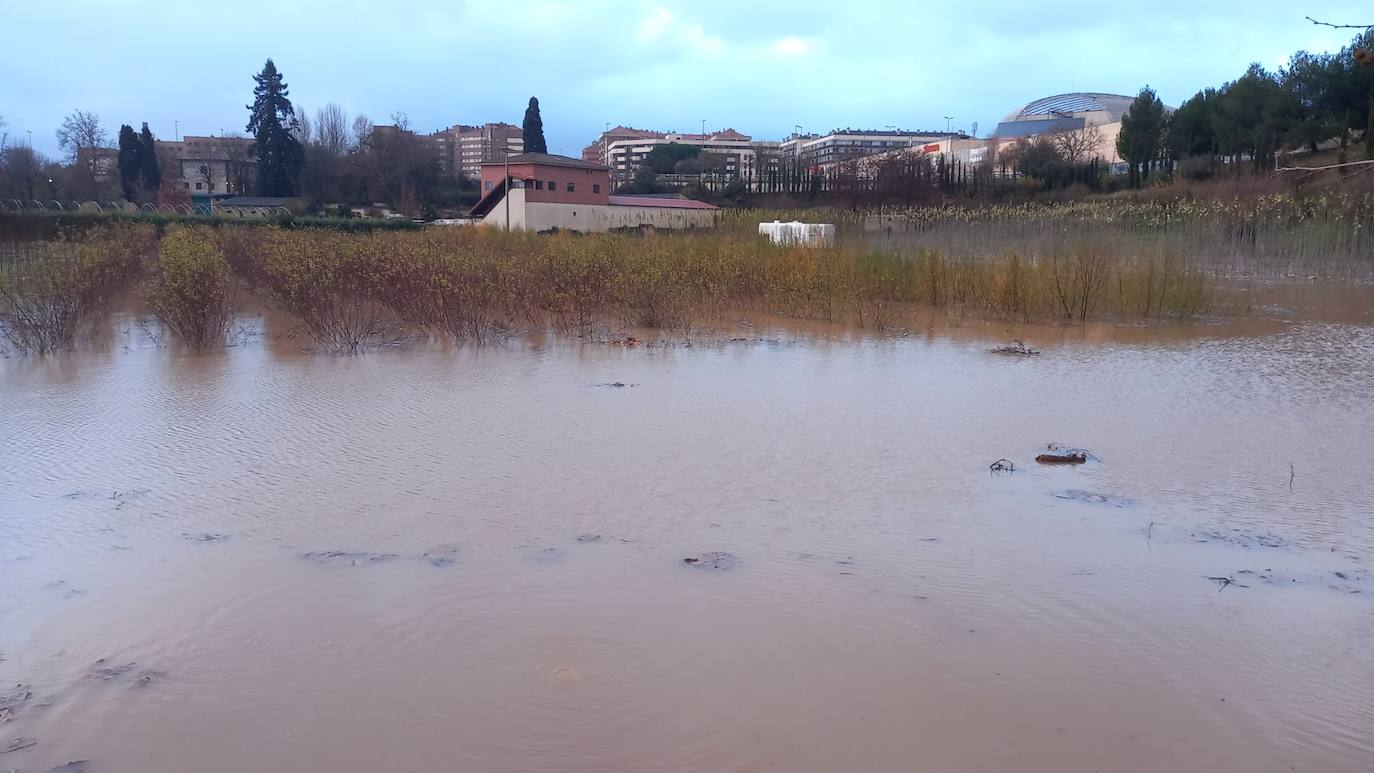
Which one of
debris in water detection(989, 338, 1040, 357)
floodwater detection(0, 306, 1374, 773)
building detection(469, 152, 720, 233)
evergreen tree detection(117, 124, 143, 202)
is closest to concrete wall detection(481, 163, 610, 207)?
building detection(469, 152, 720, 233)

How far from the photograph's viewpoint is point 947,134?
391 feet

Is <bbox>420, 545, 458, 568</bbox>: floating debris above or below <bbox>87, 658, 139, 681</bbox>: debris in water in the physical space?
above

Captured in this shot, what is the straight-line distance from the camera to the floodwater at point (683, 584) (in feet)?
10.2

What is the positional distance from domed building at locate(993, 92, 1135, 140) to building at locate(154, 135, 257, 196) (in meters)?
56.9

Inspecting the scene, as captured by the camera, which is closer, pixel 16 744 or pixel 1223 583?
pixel 16 744

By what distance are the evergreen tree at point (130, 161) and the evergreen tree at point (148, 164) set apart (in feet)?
0.75

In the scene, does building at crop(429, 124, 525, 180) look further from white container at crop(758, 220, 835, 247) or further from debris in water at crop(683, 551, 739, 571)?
debris in water at crop(683, 551, 739, 571)

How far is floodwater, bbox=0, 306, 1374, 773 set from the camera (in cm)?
309

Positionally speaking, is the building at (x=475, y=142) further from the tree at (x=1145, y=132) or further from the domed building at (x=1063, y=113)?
the tree at (x=1145, y=132)

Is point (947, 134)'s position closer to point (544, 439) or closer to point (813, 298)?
point (813, 298)

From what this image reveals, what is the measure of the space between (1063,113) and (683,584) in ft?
276

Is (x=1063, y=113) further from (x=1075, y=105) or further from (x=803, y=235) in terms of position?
(x=803, y=235)

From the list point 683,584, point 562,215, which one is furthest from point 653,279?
point 562,215

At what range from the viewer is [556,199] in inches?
1766
